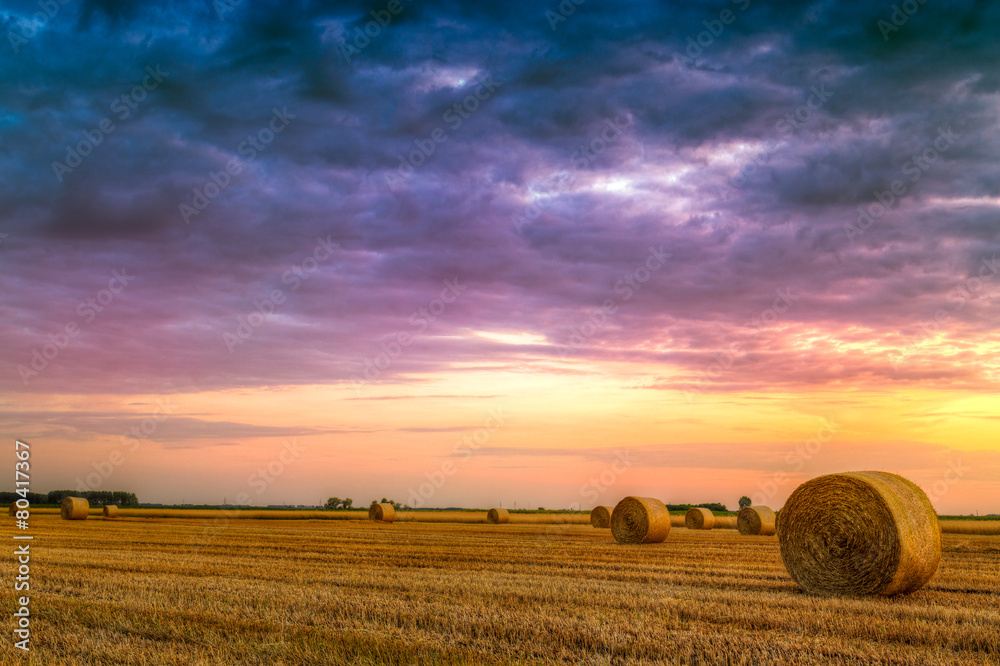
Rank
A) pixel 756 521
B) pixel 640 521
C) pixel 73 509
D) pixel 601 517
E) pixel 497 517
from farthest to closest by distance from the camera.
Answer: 1. pixel 497 517
2. pixel 73 509
3. pixel 601 517
4. pixel 756 521
5. pixel 640 521

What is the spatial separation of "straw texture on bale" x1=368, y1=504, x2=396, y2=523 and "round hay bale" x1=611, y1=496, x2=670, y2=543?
73.3 feet

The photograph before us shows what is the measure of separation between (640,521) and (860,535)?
37.0 ft

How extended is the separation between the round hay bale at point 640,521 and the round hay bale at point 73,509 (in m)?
33.5

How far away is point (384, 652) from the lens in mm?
6859

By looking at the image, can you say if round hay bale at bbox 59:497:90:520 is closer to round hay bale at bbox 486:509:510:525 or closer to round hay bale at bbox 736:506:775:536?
round hay bale at bbox 486:509:510:525

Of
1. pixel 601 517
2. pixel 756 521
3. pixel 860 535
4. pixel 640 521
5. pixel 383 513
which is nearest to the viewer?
pixel 860 535

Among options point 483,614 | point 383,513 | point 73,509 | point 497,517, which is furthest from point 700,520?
point 73,509

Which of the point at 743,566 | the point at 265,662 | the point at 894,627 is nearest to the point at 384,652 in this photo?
the point at 265,662

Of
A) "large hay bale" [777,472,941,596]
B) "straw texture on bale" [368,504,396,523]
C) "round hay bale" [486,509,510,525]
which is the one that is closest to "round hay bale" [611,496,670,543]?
"large hay bale" [777,472,941,596]

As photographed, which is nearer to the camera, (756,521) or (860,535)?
(860,535)

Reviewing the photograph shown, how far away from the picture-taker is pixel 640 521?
75.2ft

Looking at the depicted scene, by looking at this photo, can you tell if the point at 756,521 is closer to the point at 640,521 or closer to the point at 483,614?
the point at 640,521

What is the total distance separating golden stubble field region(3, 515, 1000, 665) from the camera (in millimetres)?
6848

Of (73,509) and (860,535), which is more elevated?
(860,535)
